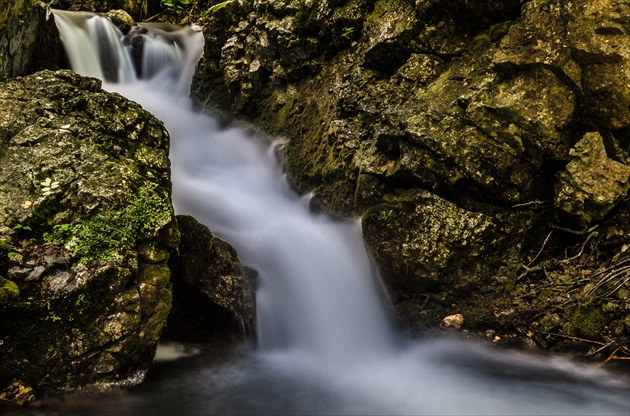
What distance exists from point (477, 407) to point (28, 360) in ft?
12.6

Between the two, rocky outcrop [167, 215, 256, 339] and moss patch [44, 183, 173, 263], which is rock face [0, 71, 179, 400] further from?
rocky outcrop [167, 215, 256, 339]

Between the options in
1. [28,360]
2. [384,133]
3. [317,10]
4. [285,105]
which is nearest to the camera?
[28,360]

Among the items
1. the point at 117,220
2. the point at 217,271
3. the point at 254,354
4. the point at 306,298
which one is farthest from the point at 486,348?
the point at 117,220

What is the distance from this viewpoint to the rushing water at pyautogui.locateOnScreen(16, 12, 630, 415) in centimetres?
419

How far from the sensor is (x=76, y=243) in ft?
13.4

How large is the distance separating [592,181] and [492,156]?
1025 mm

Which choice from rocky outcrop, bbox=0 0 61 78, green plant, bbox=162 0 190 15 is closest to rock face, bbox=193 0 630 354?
rocky outcrop, bbox=0 0 61 78

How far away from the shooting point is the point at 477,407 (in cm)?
420

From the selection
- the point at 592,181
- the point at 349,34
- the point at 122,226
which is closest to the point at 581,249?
the point at 592,181

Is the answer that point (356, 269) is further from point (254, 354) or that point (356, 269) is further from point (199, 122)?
point (199, 122)

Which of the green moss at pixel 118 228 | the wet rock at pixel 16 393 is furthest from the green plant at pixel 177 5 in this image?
the wet rock at pixel 16 393

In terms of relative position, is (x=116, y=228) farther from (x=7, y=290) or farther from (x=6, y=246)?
(x=7, y=290)

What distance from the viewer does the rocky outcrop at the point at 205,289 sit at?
5.24 m

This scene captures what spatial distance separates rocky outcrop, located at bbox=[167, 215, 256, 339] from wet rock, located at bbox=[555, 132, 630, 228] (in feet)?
12.4
